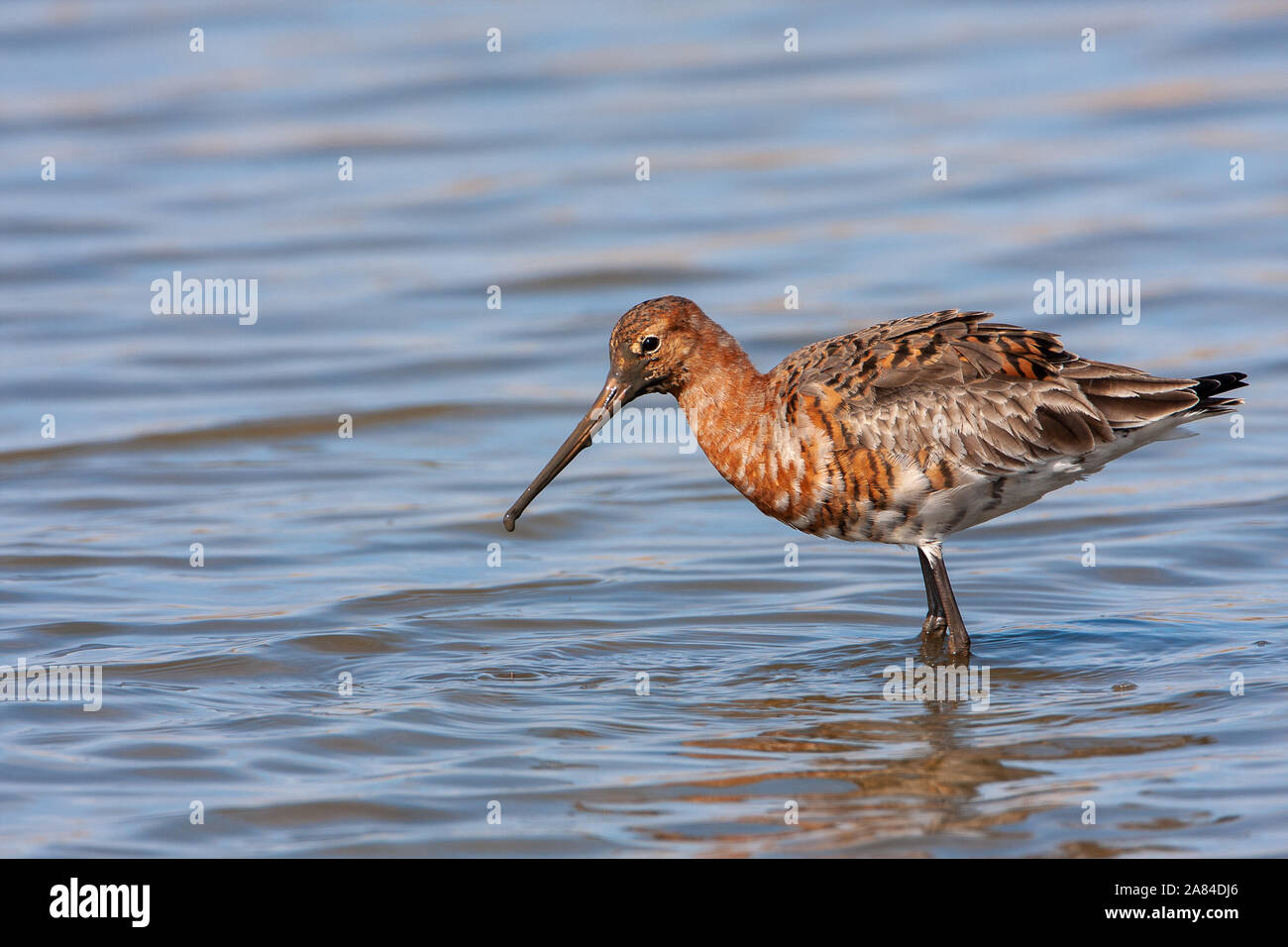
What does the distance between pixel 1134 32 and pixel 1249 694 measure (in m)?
13.6

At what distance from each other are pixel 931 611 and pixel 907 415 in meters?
0.99

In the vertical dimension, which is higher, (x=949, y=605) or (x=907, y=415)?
(x=907, y=415)

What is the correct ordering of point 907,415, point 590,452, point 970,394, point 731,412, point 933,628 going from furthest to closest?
point 590,452 < point 933,628 < point 731,412 < point 970,394 < point 907,415

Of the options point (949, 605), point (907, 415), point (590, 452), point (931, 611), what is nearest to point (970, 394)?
point (907, 415)

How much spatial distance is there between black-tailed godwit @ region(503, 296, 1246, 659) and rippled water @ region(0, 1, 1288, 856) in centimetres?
67

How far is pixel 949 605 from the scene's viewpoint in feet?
25.6

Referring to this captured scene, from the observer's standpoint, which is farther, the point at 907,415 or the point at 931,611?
the point at 931,611

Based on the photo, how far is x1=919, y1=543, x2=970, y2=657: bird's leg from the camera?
7719mm

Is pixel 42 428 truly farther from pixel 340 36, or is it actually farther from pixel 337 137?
pixel 340 36

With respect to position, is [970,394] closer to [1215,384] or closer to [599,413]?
[1215,384]

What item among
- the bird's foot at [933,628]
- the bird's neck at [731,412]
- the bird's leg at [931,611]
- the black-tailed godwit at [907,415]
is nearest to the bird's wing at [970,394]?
the black-tailed godwit at [907,415]

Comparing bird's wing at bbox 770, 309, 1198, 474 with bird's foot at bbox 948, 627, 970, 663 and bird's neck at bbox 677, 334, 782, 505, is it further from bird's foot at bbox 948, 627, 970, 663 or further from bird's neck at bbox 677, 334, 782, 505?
bird's foot at bbox 948, 627, 970, 663

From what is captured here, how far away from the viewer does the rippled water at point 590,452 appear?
6418mm

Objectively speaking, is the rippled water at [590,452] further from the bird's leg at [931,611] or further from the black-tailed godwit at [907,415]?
the black-tailed godwit at [907,415]
